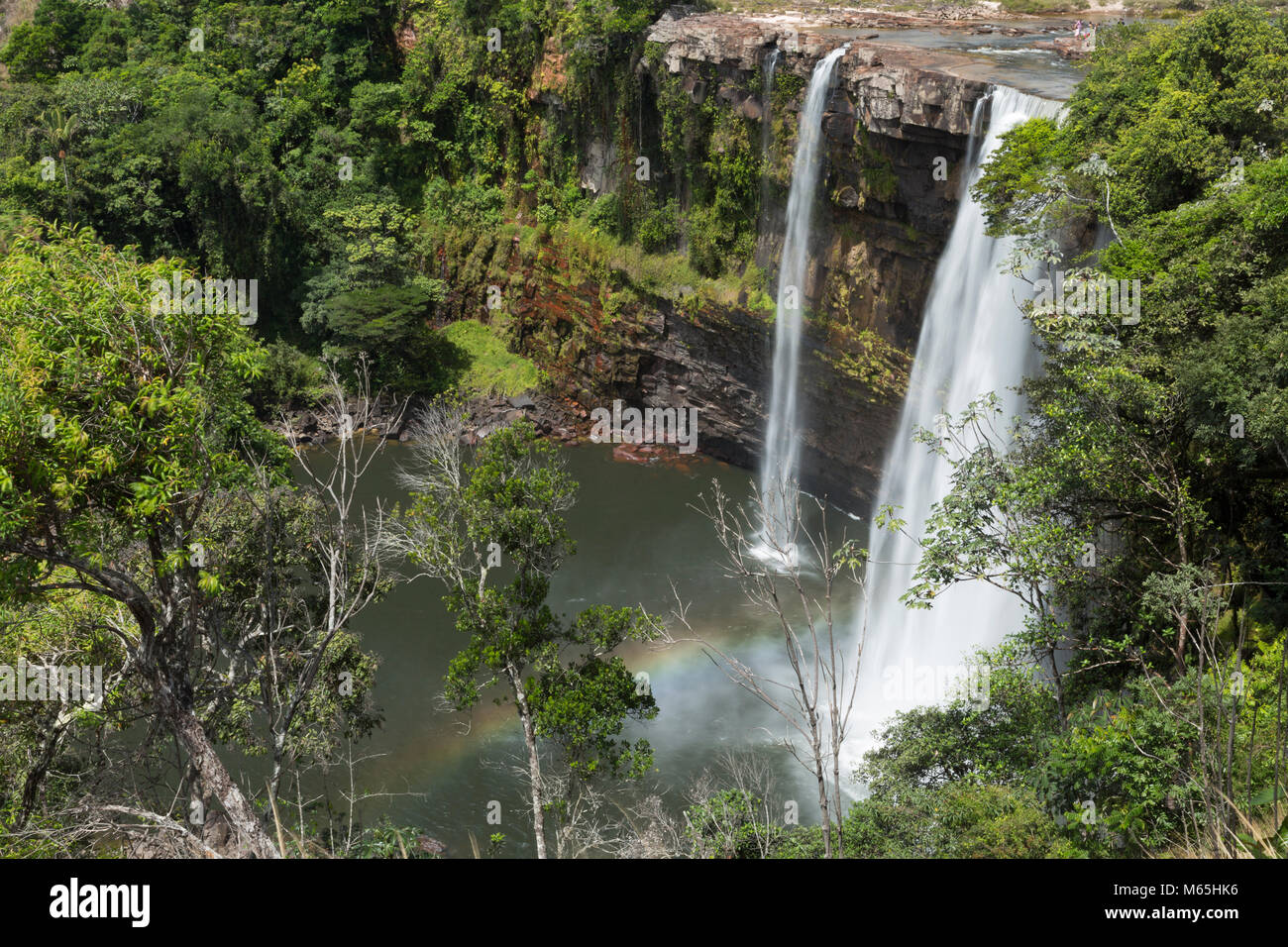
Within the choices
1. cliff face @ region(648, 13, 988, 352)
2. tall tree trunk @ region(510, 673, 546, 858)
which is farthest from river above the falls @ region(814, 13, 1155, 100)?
tall tree trunk @ region(510, 673, 546, 858)

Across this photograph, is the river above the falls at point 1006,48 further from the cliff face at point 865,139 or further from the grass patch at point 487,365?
the grass patch at point 487,365

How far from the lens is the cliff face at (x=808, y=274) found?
24312mm


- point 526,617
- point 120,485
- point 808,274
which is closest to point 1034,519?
point 526,617

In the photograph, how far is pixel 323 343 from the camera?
112 feet

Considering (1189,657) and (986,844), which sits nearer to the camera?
(986,844)

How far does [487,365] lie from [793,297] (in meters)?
11.8

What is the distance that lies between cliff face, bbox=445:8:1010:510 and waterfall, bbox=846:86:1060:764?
3.33ft

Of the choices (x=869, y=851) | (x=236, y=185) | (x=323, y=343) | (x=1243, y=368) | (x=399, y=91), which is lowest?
(x=869, y=851)

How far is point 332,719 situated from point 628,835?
16.9ft

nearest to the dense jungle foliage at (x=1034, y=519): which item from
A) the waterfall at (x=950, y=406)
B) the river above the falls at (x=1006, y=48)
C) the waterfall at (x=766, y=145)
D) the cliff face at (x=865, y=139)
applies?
the waterfall at (x=766, y=145)

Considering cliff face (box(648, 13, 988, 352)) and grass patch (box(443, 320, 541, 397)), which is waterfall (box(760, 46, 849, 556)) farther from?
grass patch (box(443, 320, 541, 397))

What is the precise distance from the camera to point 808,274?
2858 cm
